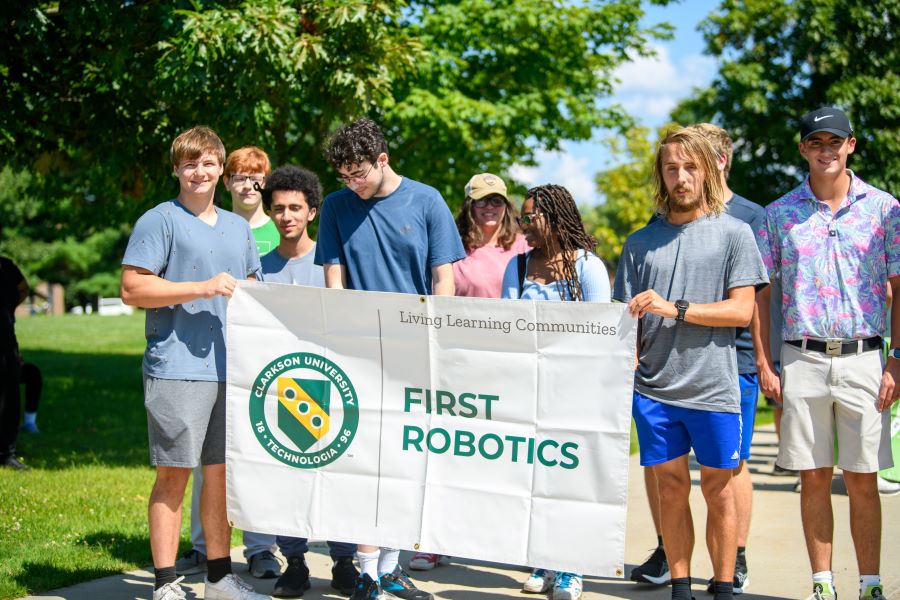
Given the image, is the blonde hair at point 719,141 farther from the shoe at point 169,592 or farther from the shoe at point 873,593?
the shoe at point 169,592

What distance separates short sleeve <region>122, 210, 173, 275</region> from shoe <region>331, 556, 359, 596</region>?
1775mm

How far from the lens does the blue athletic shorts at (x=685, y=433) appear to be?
14.6ft

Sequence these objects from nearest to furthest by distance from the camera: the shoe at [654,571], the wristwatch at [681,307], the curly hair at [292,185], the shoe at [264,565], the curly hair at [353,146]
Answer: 1. the wristwatch at [681,307]
2. the curly hair at [353,146]
3. the shoe at [654,571]
4. the shoe at [264,565]
5. the curly hair at [292,185]

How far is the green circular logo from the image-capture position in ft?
15.4

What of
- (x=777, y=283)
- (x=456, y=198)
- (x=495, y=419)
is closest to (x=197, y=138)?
(x=495, y=419)

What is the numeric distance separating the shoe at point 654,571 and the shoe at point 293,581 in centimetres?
176

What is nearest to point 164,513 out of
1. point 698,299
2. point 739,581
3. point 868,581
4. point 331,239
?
point 331,239

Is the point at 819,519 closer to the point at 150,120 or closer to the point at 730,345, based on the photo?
the point at 730,345

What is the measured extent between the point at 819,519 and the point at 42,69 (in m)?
8.44

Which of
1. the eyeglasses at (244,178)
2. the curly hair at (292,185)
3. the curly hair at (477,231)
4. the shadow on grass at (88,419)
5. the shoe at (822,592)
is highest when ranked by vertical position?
the eyeglasses at (244,178)

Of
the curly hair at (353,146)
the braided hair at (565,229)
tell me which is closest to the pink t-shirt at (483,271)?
the braided hair at (565,229)

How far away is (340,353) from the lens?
4.68m

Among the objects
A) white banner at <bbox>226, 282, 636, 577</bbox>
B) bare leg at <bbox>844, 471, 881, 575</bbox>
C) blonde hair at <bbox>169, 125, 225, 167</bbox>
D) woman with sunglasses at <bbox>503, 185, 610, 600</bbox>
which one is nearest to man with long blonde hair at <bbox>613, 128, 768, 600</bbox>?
white banner at <bbox>226, 282, 636, 577</bbox>

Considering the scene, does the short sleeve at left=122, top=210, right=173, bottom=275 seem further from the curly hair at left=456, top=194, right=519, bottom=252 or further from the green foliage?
the green foliage
